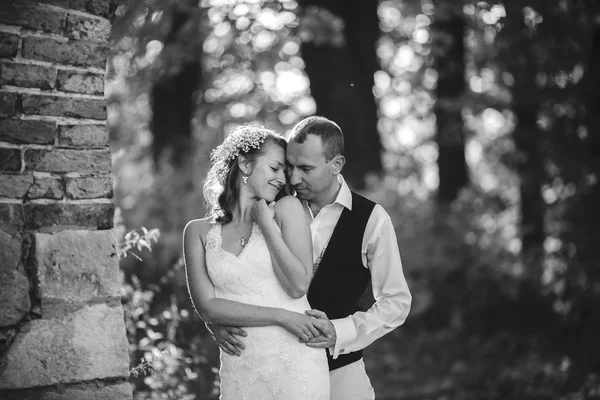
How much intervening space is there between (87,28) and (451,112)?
6.91 meters

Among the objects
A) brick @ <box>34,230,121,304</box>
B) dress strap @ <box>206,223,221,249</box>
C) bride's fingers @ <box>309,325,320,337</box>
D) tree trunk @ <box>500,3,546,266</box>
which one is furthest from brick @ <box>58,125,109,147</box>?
tree trunk @ <box>500,3,546,266</box>

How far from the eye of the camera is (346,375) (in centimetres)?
319

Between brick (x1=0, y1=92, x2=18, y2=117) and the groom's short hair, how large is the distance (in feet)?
3.99

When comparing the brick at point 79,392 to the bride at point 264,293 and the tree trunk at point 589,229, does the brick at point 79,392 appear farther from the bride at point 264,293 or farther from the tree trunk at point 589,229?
the tree trunk at point 589,229

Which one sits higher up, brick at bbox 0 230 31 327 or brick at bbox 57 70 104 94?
brick at bbox 57 70 104 94

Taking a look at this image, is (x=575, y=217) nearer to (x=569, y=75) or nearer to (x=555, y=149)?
(x=555, y=149)

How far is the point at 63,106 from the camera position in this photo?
9.20 feet

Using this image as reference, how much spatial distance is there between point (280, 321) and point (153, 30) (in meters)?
4.48

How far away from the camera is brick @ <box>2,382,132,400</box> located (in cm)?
264

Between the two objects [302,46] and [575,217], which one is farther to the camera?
[302,46]

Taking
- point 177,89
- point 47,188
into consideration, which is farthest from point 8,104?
point 177,89

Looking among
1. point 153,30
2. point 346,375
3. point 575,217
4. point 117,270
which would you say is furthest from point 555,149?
point 117,270

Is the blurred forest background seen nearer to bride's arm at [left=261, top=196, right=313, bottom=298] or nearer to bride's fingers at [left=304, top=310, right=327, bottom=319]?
bride's fingers at [left=304, top=310, right=327, bottom=319]

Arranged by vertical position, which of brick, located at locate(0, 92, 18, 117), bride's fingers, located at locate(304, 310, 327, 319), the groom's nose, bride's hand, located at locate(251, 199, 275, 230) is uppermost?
brick, located at locate(0, 92, 18, 117)
